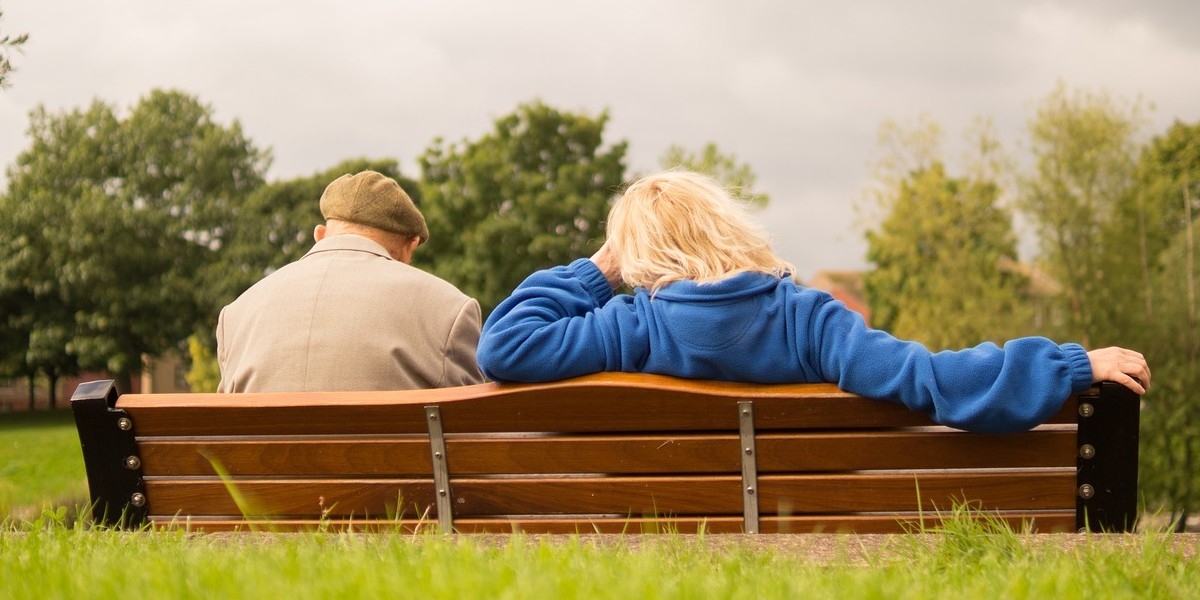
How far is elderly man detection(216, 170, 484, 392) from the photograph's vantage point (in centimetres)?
435

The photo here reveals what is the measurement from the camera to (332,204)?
201 inches

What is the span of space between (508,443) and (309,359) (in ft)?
3.83

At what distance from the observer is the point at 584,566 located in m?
2.64

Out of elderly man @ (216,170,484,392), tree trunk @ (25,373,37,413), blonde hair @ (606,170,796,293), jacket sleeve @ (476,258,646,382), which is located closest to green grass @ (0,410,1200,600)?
jacket sleeve @ (476,258,646,382)

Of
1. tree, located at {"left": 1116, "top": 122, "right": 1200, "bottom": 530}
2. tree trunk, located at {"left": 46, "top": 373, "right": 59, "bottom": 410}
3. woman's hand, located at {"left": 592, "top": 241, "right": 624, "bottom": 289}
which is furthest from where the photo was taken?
tree trunk, located at {"left": 46, "top": 373, "right": 59, "bottom": 410}

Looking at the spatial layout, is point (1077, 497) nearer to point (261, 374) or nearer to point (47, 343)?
point (261, 374)

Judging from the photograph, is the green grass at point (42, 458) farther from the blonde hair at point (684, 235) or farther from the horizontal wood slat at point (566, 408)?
the blonde hair at point (684, 235)

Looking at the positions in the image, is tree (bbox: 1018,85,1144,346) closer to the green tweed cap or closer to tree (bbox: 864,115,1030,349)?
tree (bbox: 864,115,1030,349)

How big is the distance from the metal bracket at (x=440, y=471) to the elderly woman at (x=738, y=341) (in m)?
0.21

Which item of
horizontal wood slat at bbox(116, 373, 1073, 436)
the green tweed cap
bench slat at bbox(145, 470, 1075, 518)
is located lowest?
bench slat at bbox(145, 470, 1075, 518)

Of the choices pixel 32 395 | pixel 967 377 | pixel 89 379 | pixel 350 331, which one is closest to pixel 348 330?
pixel 350 331

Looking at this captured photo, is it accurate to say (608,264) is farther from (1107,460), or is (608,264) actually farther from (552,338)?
(1107,460)

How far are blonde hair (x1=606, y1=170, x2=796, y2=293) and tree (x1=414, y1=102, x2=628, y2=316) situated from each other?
35015 mm

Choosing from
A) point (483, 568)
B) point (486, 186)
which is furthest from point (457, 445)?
point (486, 186)
